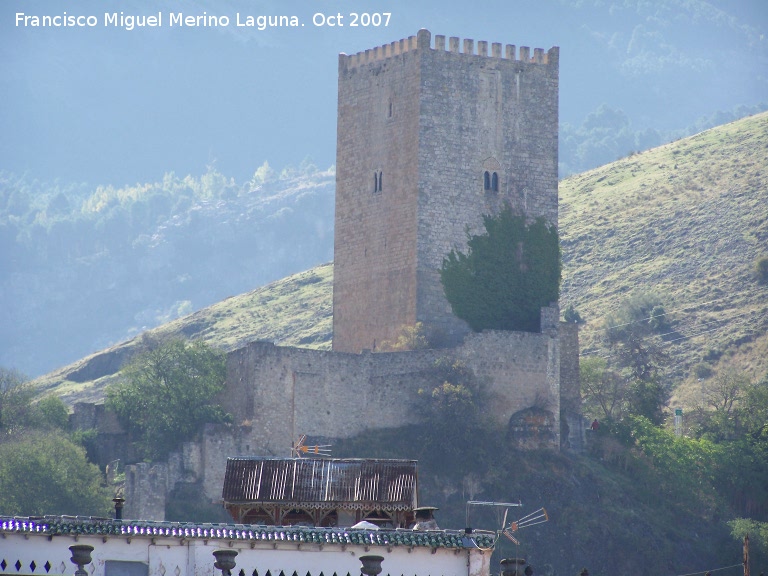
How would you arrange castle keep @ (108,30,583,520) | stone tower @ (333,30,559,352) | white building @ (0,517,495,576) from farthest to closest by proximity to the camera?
stone tower @ (333,30,559,352)
castle keep @ (108,30,583,520)
white building @ (0,517,495,576)

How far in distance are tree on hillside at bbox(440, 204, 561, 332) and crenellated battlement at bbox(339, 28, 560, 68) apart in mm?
5562

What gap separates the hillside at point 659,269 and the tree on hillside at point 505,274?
18005 millimetres

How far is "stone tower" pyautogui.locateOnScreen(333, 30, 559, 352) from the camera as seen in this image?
75188 millimetres

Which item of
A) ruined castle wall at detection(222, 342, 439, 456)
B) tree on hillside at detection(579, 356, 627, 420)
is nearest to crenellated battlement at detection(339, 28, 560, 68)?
ruined castle wall at detection(222, 342, 439, 456)

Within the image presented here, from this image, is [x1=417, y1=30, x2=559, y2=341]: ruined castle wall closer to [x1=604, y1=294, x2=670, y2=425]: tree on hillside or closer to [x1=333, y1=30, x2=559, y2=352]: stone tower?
[x1=333, y1=30, x2=559, y2=352]: stone tower

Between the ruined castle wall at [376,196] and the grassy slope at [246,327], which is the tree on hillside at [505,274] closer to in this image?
the ruined castle wall at [376,196]

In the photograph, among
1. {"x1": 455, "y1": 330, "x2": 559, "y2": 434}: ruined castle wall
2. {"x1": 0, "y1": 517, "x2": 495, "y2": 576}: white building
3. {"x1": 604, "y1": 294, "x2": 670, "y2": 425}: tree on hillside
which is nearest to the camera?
{"x1": 0, "y1": 517, "x2": 495, "y2": 576}: white building

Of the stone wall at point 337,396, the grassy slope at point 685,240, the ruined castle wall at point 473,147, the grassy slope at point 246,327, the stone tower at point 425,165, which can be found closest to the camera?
the stone wall at point 337,396

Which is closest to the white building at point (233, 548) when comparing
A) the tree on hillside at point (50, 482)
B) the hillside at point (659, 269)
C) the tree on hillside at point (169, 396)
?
the tree on hillside at point (50, 482)

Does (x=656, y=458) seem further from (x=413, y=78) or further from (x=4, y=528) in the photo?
(x=4, y=528)

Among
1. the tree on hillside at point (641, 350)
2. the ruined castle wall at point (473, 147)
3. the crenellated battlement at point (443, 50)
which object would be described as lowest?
the tree on hillside at point (641, 350)

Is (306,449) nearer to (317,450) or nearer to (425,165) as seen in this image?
(317,450)

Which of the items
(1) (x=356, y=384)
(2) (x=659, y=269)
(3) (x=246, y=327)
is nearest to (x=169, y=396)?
(1) (x=356, y=384)

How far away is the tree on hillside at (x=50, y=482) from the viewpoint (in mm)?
68688
